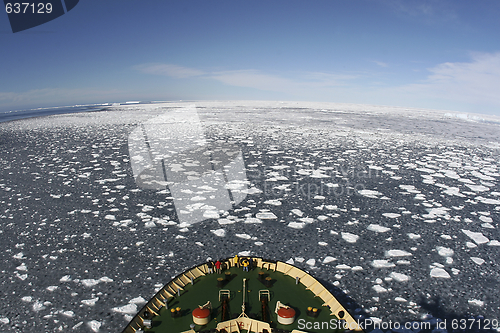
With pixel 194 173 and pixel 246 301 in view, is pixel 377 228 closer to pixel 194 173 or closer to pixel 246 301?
pixel 246 301

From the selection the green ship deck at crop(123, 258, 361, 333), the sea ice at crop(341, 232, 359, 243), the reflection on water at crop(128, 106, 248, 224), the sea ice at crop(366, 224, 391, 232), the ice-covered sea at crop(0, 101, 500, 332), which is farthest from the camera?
the reflection on water at crop(128, 106, 248, 224)

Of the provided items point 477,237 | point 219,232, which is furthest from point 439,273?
point 219,232

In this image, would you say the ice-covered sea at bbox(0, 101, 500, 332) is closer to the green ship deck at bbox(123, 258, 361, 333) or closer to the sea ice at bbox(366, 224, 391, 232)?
the sea ice at bbox(366, 224, 391, 232)

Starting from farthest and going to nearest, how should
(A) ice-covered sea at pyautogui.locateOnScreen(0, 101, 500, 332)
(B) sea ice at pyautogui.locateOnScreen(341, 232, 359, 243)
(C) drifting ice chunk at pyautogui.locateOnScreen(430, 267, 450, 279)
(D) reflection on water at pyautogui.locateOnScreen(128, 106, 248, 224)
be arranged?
(D) reflection on water at pyautogui.locateOnScreen(128, 106, 248, 224), (B) sea ice at pyautogui.locateOnScreen(341, 232, 359, 243), (C) drifting ice chunk at pyautogui.locateOnScreen(430, 267, 450, 279), (A) ice-covered sea at pyautogui.locateOnScreen(0, 101, 500, 332)

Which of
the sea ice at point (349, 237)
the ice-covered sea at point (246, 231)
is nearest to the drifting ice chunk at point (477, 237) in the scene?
the ice-covered sea at point (246, 231)

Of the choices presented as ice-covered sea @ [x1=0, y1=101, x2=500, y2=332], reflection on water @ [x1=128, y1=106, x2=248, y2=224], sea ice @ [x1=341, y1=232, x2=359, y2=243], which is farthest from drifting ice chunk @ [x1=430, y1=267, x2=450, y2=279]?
reflection on water @ [x1=128, y1=106, x2=248, y2=224]
